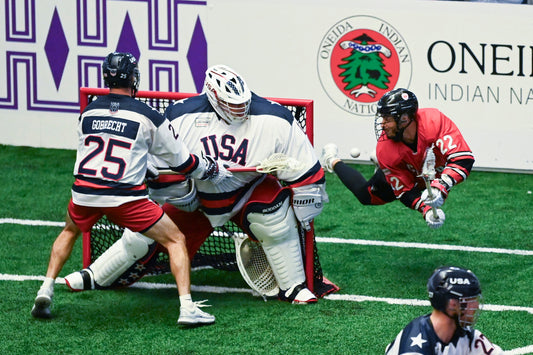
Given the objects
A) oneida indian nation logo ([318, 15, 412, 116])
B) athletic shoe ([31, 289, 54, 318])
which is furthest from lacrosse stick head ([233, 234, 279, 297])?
oneida indian nation logo ([318, 15, 412, 116])

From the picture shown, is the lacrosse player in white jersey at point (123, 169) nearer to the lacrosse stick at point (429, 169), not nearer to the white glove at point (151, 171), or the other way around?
the white glove at point (151, 171)

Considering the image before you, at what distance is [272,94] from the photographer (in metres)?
9.69

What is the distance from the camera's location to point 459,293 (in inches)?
164

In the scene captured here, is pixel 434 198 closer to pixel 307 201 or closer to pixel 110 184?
pixel 307 201

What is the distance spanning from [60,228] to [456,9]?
12.5ft

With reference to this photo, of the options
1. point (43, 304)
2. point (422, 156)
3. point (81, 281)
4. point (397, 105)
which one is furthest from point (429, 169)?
point (43, 304)

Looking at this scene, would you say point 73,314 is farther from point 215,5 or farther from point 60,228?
point 215,5

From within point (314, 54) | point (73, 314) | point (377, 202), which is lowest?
point (73, 314)

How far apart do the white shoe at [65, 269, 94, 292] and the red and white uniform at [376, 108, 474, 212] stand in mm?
1942

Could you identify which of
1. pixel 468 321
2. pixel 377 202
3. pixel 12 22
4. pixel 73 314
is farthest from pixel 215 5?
pixel 468 321

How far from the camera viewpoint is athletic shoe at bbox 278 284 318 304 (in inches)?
256

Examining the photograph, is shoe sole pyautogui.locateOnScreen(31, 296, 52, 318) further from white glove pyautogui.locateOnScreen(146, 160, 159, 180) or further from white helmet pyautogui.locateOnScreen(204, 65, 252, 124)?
white helmet pyautogui.locateOnScreen(204, 65, 252, 124)

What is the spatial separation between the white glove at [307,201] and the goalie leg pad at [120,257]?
36.0 inches

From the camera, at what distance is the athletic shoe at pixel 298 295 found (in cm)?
651
